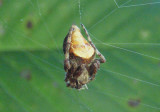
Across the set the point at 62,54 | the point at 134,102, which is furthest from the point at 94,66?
the point at 134,102

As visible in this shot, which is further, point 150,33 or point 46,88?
point 46,88

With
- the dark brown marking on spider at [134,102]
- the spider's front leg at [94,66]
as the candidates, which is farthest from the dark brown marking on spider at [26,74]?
the dark brown marking on spider at [134,102]

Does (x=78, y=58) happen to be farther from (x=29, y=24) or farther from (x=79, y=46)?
(x=29, y=24)

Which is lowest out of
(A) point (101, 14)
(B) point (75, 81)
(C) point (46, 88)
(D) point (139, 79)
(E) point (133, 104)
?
(E) point (133, 104)

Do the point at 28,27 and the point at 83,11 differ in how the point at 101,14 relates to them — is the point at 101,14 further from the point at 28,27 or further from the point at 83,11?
the point at 28,27

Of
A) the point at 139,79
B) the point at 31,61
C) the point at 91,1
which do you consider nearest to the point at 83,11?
the point at 91,1

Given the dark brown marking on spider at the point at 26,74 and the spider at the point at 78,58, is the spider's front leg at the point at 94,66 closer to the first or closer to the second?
the spider at the point at 78,58

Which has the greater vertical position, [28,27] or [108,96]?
[28,27]
